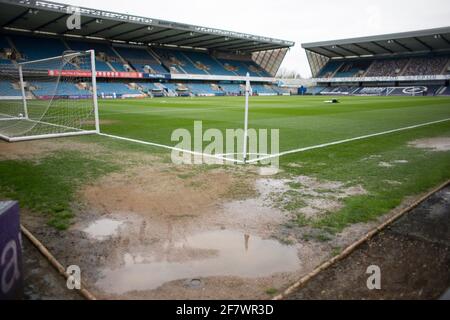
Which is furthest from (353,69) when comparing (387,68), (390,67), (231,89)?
(231,89)

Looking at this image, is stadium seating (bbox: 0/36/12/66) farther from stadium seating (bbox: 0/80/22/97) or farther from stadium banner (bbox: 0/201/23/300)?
stadium banner (bbox: 0/201/23/300)

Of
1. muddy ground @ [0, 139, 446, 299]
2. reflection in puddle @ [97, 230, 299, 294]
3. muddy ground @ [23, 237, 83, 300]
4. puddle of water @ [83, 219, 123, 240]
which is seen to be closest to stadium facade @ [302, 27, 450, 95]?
muddy ground @ [0, 139, 446, 299]

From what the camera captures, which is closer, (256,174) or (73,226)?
(73,226)

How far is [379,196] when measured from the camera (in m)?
5.88

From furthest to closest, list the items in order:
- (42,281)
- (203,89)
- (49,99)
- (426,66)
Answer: (426,66)
(203,89)
(49,99)
(42,281)

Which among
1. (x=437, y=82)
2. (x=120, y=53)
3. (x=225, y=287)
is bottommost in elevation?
(x=225, y=287)

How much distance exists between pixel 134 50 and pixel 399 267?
207ft

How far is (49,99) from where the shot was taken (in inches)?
1442

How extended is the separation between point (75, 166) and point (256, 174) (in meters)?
4.42

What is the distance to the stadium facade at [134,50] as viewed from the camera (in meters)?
39.7

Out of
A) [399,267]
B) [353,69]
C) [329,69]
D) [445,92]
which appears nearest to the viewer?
[399,267]

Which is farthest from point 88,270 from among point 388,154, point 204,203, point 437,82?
point 437,82

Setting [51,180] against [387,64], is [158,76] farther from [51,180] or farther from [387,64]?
[51,180]

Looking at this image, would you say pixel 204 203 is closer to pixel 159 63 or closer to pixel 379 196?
pixel 379 196
